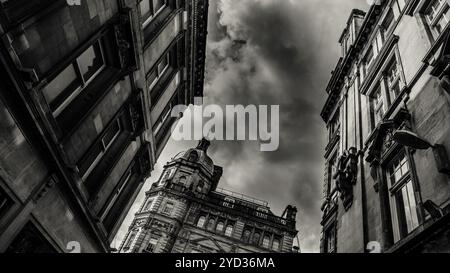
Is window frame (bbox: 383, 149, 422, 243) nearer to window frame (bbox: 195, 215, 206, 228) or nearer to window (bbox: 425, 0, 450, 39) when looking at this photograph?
window (bbox: 425, 0, 450, 39)

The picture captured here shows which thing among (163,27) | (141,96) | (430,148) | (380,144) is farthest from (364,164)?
(163,27)

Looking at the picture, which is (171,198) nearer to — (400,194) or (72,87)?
(72,87)

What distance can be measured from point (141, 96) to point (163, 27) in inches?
159

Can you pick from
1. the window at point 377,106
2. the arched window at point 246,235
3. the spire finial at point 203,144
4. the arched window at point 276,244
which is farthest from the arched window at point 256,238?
the window at point 377,106

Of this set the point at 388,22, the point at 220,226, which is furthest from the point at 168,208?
the point at 388,22

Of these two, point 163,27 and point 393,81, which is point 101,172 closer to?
point 163,27

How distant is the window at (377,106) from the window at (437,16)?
3835mm

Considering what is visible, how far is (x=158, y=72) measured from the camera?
17.6 metres

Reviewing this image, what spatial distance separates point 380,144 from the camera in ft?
39.9

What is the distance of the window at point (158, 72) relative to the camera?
16.3m

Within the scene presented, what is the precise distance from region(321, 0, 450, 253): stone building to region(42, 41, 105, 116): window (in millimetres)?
10366

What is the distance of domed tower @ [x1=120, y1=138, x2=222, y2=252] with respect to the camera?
42.8 m
